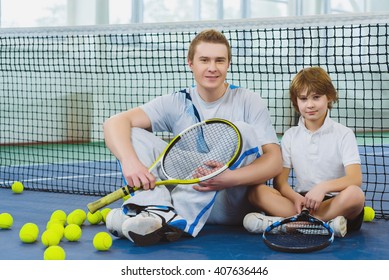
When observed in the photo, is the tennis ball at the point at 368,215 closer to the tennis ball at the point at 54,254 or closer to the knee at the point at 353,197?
the knee at the point at 353,197

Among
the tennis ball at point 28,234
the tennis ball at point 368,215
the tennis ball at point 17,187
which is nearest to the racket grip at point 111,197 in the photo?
the tennis ball at point 28,234

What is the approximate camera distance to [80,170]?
4.72 metres

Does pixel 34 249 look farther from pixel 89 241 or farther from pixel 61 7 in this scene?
pixel 61 7

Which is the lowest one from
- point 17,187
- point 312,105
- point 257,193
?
point 17,187

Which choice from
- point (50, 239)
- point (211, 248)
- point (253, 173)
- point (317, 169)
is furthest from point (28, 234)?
point (317, 169)

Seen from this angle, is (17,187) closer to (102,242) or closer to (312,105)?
(102,242)

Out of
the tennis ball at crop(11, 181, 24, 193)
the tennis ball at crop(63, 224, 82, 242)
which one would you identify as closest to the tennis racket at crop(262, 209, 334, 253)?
the tennis ball at crop(63, 224, 82, 242)

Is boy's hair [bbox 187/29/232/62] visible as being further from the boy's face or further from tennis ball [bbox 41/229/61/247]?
tennis ball [bbox 41/229/61/247]

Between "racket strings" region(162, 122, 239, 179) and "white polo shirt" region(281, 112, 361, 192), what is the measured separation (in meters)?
0.35

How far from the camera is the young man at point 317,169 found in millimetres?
2424

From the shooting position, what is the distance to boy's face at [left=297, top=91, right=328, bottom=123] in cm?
255

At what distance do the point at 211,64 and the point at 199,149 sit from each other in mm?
325

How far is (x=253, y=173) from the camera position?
240 cm
